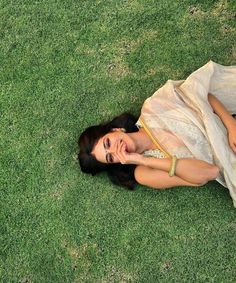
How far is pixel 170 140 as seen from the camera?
374cm

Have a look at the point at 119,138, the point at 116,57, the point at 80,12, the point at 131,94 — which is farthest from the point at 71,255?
the point at 80,12

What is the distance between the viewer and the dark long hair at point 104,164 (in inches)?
147

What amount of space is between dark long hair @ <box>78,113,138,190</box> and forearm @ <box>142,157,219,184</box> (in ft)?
1.01

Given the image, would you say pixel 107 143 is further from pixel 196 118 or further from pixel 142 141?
pixel 196 118

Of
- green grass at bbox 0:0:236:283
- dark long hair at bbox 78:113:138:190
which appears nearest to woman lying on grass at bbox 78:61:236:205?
dark long hair at bbox 78:113:138:190

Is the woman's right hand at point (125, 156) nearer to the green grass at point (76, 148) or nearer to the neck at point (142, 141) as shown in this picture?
the neck at point (142, 141)

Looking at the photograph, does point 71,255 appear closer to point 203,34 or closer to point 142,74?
point 142,74

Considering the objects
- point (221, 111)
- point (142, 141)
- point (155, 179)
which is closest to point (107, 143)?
point (142, 141)

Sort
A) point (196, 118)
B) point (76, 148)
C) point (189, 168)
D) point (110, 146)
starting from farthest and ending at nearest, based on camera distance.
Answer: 1. point (76, 148)
2. point (196, 118)
3. point (110, 146)
4. point (189, 168)

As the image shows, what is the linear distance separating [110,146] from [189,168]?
592mm

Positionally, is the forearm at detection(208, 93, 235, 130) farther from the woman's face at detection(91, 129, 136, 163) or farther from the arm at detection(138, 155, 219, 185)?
the woman's face at detection(91, 129, 136, 163)

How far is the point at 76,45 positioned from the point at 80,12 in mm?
291

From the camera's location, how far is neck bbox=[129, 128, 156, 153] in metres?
3.74

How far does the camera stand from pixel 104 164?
3.76 m
